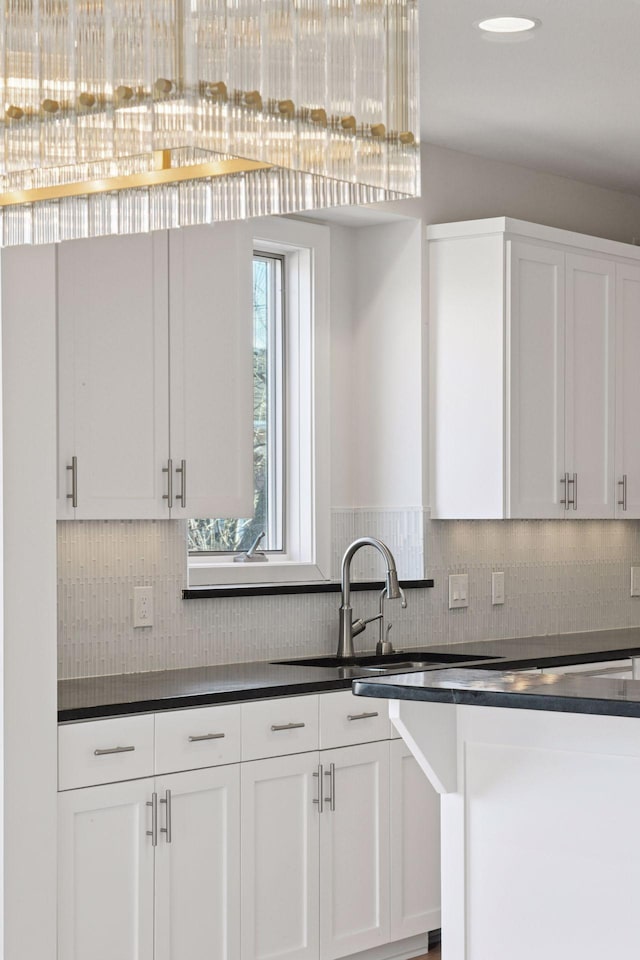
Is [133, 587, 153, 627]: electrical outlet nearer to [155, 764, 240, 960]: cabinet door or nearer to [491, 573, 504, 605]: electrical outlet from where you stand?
[155, 764, 240, 960]: cabinet door

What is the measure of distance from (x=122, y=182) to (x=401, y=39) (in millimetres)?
432

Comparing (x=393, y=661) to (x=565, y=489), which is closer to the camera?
(x=393, y=661)

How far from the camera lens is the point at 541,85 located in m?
4.33

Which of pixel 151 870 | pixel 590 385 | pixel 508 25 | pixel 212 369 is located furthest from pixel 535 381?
pixel 151 870

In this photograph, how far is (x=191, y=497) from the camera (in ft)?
13.2

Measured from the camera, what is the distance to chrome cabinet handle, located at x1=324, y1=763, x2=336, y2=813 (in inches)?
156

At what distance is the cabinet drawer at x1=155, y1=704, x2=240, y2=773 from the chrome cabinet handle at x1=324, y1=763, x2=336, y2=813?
39 centimetres

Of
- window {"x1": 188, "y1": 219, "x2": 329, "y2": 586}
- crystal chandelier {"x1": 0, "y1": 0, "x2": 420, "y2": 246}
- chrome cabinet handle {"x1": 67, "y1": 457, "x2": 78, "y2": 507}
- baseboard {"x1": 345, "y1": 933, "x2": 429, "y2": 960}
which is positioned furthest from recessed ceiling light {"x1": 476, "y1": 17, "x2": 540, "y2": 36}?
baseboard {"x1": 345, "y1": 933, "x2": 429, "y2": 960}

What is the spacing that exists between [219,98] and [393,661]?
11.0 feet

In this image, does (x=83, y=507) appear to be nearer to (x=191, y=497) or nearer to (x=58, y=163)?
(x=191, y=497)

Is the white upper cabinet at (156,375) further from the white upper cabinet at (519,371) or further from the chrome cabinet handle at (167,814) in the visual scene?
the white upper cabinet at (519,371)

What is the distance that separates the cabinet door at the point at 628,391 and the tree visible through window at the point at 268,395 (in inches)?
54.8

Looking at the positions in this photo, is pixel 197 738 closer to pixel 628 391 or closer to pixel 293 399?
pixel 293 399

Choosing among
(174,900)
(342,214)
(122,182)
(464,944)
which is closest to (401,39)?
(122,182)
